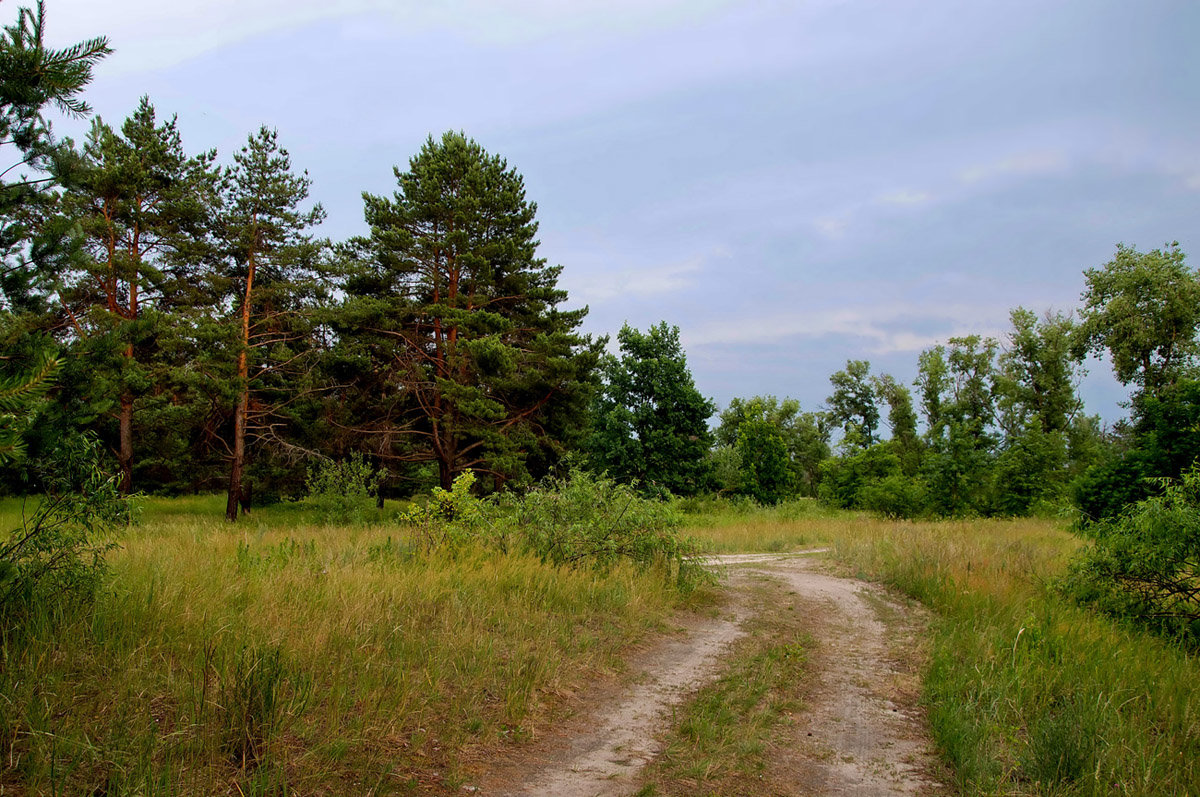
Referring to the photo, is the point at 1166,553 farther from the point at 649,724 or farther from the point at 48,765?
the point at 48,765

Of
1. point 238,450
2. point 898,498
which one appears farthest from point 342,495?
point 898,498

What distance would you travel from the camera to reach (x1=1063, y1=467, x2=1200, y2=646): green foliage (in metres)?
7.22

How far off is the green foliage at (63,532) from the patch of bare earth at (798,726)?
138 inches

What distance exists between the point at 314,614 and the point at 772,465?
134ft

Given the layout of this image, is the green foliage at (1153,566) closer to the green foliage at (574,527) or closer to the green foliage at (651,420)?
the green foliage at (574,527)

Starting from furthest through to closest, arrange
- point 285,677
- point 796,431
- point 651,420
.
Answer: point 796,431, point 651,420, point 285,677

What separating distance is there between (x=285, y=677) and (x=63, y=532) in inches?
101

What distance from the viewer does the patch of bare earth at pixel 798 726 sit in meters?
3.96

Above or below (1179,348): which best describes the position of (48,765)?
below

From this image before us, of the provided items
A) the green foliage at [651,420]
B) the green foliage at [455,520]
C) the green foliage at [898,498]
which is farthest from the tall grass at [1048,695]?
the green foliage at [651,420]

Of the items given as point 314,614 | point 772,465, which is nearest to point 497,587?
point 314,614

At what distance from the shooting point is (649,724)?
488 cm

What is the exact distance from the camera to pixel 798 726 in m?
4.89

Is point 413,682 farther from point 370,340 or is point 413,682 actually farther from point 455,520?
point 370,340
